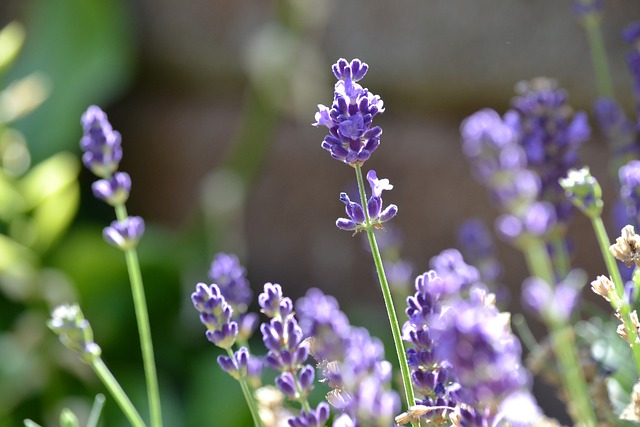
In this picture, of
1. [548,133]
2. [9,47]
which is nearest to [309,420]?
[548,133]

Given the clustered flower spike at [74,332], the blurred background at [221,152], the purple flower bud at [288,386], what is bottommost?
the purple flower bud at [288,386]

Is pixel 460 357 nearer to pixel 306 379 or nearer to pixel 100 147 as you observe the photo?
pixel 306 379

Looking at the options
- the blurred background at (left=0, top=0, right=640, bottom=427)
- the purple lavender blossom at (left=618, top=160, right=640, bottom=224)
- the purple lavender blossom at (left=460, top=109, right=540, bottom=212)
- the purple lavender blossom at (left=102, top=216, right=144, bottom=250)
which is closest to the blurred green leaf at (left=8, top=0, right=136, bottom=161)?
the blurred background at (left=0, top=0, right=640, bottom=427)

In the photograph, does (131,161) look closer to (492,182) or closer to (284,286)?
(284,286)

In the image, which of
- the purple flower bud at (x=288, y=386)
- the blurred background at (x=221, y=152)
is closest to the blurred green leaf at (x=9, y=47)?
the blurred background at (x=221, y=152)

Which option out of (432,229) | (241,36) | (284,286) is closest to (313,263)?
(284,286)

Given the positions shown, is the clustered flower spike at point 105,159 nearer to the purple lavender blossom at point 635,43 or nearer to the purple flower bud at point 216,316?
the purple flower bud at point 216,316

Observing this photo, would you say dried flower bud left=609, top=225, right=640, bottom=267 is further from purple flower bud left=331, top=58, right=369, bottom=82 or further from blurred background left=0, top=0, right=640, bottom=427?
blurred background left=0, top=0, right=640, bottom=427
